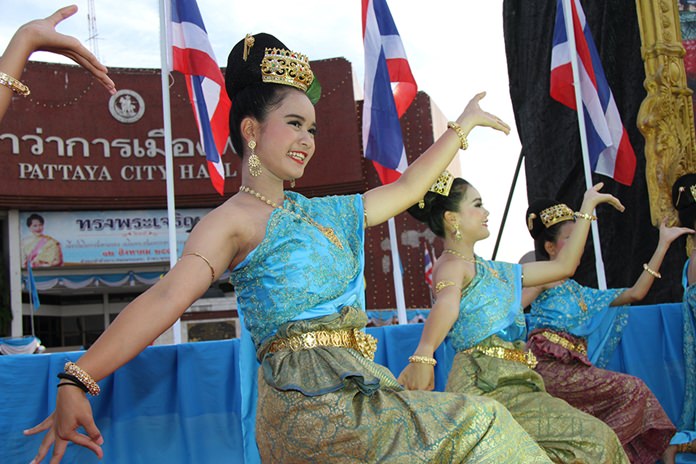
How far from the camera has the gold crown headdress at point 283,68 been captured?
2.25 meters

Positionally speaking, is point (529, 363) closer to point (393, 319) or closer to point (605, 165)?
point (605, 165)

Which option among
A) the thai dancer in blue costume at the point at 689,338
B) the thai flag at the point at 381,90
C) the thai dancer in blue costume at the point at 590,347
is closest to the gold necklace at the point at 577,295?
the thai dancer in blue costume at the point at 590,347

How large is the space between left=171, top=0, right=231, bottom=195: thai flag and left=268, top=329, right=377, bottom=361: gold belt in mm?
4930

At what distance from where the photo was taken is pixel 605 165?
272 inches

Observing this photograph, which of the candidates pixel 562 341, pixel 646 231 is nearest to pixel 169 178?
pixel 562 341

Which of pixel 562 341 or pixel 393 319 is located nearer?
pixel 562 341

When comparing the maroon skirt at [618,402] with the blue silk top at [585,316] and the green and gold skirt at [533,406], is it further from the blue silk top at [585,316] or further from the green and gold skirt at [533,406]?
the green and gold skirt at [533,406]

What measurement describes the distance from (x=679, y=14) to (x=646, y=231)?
199 centimetres

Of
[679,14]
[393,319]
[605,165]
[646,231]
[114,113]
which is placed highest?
[114,113]

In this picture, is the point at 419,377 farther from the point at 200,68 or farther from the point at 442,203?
the point at 200,68

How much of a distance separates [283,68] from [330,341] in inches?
33.1

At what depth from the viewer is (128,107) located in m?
17.2

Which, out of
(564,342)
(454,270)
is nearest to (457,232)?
(454,270)

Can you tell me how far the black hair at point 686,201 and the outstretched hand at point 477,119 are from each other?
Result: 3046mm
